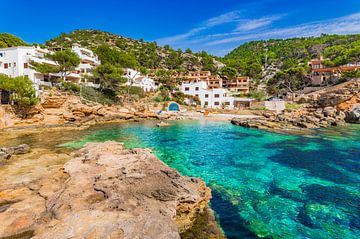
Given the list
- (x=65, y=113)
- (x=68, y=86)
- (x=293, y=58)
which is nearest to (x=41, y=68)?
(x=68, y=86)

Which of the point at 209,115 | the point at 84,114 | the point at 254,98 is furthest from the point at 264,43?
the point at 84,114

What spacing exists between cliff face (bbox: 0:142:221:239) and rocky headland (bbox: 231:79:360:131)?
101 ft

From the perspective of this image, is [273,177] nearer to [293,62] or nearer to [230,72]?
[230,72]

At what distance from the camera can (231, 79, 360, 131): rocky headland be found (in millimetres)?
39344

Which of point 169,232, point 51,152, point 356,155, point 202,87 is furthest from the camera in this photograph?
point 202,87

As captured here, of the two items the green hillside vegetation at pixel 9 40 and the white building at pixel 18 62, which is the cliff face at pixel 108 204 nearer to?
the white building at pixel 18 62

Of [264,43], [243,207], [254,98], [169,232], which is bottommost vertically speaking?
[243,207]

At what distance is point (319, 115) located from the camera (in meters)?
47.6

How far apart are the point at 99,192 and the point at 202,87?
63.5 metres

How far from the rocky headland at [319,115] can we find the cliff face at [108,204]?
30.8 m

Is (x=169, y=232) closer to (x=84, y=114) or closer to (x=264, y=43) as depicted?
(x=84, y=114)

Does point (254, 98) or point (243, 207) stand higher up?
point (254, 98)

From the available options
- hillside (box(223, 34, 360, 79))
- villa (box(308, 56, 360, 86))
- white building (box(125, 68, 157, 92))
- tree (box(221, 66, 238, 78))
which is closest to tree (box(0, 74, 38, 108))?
white building (box(125, 68, 157, 92))

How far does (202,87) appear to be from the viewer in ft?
230
